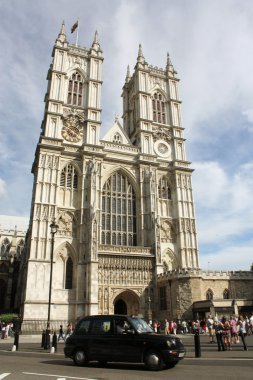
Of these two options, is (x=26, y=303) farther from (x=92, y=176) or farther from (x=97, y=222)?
(x=92, y=176)

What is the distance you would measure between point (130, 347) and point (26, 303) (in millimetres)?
22083

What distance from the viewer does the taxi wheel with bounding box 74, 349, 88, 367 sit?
9968 mm

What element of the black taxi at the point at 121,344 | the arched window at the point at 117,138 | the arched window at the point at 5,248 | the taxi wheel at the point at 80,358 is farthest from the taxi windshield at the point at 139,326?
the arched window at the point at 5,248

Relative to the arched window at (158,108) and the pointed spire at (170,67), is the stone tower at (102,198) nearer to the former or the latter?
the arched window at (158,108)

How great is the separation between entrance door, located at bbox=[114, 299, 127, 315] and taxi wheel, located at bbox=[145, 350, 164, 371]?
25.1m

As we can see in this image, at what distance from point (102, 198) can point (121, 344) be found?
90.5ft

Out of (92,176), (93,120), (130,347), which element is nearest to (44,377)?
(130,347)

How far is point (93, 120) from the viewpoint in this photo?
128 feet

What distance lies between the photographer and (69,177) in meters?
36.1

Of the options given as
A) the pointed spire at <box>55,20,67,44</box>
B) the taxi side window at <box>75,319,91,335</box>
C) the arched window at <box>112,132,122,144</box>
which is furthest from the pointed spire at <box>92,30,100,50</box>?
the taxi side window at <box>75,319,91,335</box>

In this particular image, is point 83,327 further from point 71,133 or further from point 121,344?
point 71,133

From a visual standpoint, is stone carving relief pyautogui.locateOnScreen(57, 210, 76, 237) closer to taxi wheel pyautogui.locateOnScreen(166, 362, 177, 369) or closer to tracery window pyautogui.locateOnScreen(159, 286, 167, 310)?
tracery window pyautogui.locateOnScreen(159, 286, 167, 310)

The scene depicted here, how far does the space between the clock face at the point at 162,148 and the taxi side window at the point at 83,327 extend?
32.4m

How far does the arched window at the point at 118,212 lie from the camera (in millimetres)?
35469
